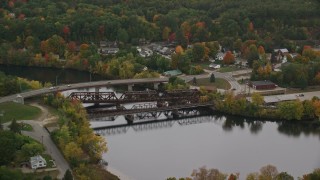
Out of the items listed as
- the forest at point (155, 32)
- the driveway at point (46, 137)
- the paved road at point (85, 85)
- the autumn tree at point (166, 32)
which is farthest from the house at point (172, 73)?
the driveway at point (46, 137)

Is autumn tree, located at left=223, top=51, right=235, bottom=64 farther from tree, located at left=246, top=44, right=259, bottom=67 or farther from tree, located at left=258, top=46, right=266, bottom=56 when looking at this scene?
tree, located at left=258, top=46, right=266, bottom=56

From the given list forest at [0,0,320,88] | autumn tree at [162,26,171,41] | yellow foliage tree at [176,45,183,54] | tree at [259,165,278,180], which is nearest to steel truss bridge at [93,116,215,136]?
forest at [0,0,320,88]

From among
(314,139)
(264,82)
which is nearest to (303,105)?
(314,139)

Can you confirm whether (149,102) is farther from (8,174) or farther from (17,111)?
(8,174)

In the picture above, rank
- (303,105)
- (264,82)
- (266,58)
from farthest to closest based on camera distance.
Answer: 1. (266,58)
2. (264,82)
3. (303,105)

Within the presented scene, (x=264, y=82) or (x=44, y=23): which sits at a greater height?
(x=44, y=23)

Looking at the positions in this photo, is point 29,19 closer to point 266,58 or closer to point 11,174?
point 266,58
